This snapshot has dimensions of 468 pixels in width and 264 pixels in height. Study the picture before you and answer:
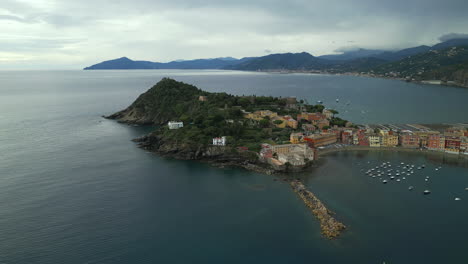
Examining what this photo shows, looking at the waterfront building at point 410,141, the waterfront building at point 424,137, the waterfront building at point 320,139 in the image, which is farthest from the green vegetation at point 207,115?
the waterfront building at point 424,137

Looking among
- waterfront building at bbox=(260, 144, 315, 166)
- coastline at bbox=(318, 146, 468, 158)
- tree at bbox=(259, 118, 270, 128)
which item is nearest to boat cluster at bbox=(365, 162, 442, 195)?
coastline at bbox=(318, 146, 468, 158)

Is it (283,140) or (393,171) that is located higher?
(283,140)

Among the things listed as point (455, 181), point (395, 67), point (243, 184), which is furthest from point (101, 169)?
point (395, 67)

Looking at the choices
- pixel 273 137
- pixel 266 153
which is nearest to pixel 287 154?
pixel 266 153

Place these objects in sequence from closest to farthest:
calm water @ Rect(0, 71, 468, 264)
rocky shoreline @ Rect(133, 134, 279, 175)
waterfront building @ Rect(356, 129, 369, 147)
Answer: calm water @ Rect(0, 71, 468, 264) < rocky shoreline @ Rect(133, 134, 279, 175) < waterfront building @ Rect(356, 129, 369, 147)

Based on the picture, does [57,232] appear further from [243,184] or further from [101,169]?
[243,184]

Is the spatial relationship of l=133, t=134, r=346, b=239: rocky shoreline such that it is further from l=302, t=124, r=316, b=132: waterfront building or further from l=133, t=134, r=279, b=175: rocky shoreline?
l=302, t=124, r=316, b=132: waterfront building

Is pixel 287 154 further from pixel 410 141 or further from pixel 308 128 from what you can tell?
pixel 410 141
